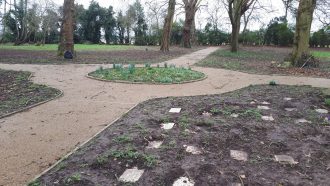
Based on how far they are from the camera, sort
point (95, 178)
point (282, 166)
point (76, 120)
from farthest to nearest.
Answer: point (76, 120)
point (282, 166)
point (95, 178)

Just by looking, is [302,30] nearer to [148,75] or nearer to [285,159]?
[148,75]

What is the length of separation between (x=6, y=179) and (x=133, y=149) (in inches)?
56.8

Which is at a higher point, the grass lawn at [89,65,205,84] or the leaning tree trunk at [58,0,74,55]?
the leaning tree trunk at [58,0,74,55]

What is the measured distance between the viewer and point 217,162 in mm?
3699

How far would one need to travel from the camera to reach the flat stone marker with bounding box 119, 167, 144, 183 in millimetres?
3279

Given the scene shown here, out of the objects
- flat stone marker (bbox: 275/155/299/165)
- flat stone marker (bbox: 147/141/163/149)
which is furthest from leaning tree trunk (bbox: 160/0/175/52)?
flat stone marker (bbox: 275/155/299/165)

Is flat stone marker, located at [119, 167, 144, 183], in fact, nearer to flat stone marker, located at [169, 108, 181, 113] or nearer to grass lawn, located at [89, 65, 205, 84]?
flat stone marker, located at [169, 108, 181, 113]

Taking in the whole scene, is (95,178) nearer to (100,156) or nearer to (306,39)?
(100,156)

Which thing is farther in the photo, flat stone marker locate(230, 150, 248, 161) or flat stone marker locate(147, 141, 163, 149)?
flat stone marker locate(147, 141, 163, 149)

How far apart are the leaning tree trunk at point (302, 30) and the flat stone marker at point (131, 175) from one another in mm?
12118

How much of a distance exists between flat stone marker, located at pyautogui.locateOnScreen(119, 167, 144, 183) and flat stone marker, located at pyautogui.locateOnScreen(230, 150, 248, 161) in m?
Answer: 1.17

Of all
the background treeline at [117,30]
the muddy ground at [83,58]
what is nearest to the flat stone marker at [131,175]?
the muddy ground at [83,58]

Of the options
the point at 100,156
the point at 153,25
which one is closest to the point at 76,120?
the point at 100,156

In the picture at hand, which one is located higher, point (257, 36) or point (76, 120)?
point (257, 36)
